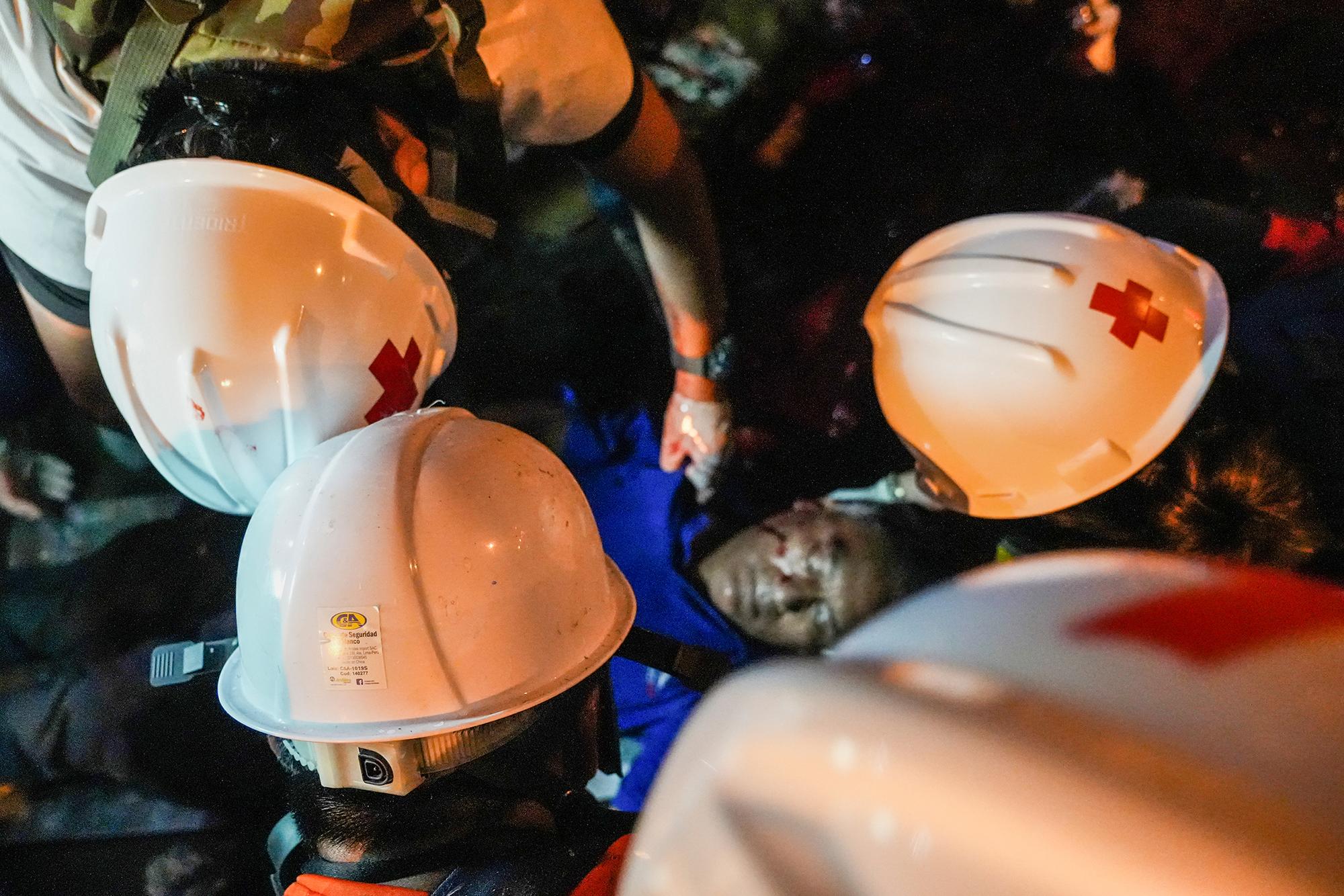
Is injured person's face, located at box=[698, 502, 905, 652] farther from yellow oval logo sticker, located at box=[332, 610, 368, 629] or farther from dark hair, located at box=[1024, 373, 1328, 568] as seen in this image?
yellow oval logo sticker, located at box=[332, 610, 368, 629]

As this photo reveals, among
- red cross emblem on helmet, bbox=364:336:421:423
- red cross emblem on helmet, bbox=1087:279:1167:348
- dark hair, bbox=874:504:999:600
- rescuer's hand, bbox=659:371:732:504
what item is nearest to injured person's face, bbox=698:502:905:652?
dark hair, bbox=874:504:999:600

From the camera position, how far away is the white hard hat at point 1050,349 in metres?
1.52

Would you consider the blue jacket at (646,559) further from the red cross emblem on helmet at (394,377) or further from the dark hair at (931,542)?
the red cross emblem on helmet at (394,377)

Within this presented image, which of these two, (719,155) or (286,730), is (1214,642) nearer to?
(286,730)

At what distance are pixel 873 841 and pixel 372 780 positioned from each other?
0.93 meters

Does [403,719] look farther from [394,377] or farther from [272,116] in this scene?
[272,116]

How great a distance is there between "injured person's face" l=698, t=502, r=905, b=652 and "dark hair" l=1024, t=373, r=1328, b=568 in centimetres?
57

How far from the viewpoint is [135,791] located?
2020mm

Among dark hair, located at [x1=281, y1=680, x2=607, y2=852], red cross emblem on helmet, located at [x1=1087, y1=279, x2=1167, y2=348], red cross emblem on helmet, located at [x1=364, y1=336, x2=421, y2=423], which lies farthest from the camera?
red cross emblem on helmet, located at [x1=1087, y1=279, x2=1167, y2=348]

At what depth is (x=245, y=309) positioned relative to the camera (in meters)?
1.25

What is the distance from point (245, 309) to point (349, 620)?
538 millimetres

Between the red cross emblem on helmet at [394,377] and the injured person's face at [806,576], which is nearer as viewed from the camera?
the red cross emblem on helmet at [394,377]

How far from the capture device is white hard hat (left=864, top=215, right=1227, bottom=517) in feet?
5.00

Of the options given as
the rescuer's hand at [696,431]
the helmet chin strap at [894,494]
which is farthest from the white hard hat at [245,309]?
the helmet chin strap at [894,494]
